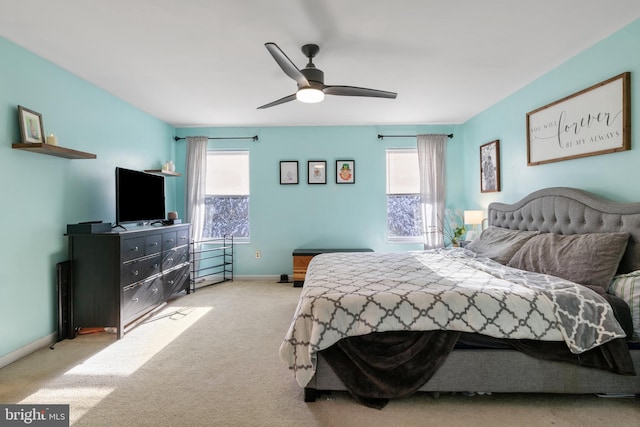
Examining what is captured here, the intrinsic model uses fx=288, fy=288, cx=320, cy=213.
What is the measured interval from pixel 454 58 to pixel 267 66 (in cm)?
177

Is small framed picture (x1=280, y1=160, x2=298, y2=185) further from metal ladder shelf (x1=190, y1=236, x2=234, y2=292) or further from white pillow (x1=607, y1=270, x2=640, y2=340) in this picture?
white pillow (x1=607, y1=270, x2=640, y2=340)

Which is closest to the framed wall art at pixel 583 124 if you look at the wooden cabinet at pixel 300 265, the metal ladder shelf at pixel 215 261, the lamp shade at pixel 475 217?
the lamp shade at pixel 475 217

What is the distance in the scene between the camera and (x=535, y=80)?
3.13 m

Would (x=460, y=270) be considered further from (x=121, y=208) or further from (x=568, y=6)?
(x=121, y=208)

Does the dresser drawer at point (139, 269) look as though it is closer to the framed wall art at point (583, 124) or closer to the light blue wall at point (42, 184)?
the light blue wall at point (42, 184)

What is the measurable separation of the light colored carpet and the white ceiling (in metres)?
2.61

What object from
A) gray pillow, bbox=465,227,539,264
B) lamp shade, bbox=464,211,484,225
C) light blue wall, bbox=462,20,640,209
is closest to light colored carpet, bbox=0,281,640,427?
gray pillow, bbox=465,227,539,264

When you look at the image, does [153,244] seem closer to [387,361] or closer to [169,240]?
[169,240]

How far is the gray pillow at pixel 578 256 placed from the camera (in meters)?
2.01

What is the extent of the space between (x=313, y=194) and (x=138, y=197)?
2.54 m

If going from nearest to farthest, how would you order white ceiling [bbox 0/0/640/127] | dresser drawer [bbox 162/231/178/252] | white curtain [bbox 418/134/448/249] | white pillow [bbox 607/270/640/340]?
white pillow [bbox 607/270/640/340]
white ceiling [bbox 0/0/640/127]
dresser drawer [bbox 162/231/178/252]
white curtain [bbox 418/134/448/249]

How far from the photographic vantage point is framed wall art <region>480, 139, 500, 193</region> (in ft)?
12.6

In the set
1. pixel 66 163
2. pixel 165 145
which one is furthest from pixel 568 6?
pixel 165 145

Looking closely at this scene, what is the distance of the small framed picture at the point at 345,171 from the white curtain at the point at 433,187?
3.79 ft
